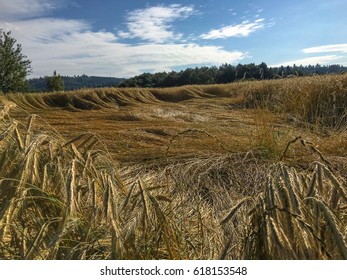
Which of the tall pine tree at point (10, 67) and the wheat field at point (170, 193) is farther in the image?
the tall pine tree at point (10, 67)

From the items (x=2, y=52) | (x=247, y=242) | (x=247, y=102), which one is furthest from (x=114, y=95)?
(x=2, y=52)

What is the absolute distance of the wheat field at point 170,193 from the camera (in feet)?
2.79

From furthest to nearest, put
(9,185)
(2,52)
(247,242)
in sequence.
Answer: (2,52) < (9,185) < (247,242)

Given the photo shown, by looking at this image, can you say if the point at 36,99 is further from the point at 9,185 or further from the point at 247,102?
the point at 9,185

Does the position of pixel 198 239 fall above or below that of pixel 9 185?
below

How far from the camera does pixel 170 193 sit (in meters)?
2.21

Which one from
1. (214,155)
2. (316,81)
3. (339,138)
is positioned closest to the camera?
(214,155)

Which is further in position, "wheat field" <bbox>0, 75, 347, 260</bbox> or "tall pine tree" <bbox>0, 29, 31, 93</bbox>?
"tall pine tree" <bbox>0, 29, 31, 93</bbox>

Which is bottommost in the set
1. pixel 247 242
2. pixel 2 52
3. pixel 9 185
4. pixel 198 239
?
pixel 198 239

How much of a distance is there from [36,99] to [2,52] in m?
14.8

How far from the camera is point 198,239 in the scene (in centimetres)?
144

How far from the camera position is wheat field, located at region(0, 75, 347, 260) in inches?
33.5

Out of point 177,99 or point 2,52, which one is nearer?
point 177,99

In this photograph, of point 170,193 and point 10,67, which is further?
point 10,67
